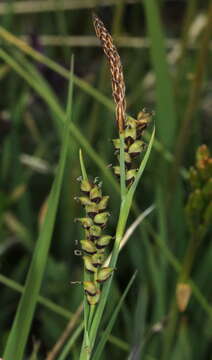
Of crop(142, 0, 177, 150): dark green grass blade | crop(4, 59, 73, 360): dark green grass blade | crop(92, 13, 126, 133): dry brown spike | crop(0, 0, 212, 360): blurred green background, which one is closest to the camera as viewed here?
crop(92, 13, 126, 133): dry brown spike

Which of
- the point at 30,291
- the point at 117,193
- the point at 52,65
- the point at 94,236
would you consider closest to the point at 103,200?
the point at 94,236

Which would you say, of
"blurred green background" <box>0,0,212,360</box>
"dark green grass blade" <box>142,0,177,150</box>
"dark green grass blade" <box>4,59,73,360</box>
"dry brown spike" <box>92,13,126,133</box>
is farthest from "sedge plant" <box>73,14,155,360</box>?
"dark green grass blade" <box>142,0,177,150</box>

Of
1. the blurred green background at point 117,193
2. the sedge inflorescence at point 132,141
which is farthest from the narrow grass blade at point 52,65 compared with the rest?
the sedge inflorescence at point 132,141

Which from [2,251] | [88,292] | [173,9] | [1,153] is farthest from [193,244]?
[173,9]

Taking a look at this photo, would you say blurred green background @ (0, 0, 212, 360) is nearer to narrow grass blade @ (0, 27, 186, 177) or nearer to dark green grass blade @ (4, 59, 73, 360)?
narrow grass blade @ (0, 27, 186, 177)

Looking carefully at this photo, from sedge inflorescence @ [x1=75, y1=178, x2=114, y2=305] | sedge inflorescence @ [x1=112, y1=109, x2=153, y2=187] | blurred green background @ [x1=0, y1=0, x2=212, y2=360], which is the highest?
blurred green background @ [x1=0, y1=0, x2=212, y2=360]

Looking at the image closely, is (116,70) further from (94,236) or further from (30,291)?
(30,291)
